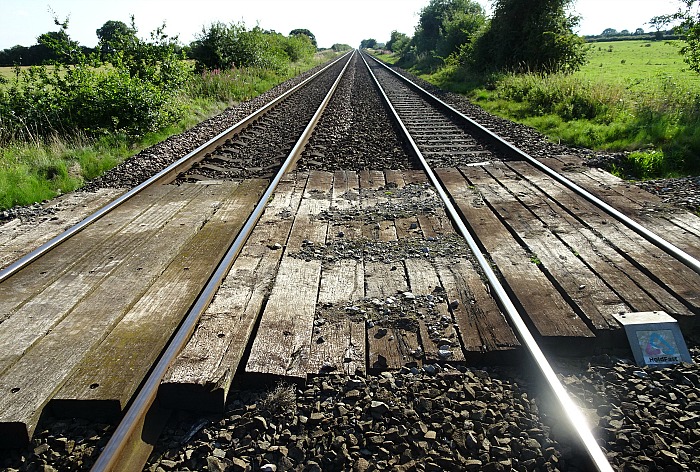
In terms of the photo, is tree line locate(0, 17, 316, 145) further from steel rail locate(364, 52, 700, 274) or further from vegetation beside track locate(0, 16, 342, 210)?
steel rail locate(364, 52, 700, 274)

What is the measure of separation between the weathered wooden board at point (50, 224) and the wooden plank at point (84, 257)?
290 millimetres

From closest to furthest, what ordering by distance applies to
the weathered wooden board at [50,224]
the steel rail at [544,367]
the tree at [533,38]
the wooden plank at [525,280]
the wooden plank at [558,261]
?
the steel rail at [544,367]
the wooden plank at [525,280]
the wooden plank at [558,261]
the weathered wooden board at [50,224]
the tree at [533,38]

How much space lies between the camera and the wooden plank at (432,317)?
2.68 meters

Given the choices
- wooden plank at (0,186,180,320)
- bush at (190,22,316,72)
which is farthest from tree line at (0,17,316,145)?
bush at (190,22,316,72)

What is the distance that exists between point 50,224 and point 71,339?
2482 millimetres

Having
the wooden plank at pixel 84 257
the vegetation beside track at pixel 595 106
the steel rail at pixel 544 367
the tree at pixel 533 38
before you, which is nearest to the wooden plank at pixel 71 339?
the wooden plank at pixel 84 257

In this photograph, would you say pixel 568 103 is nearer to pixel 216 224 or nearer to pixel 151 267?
pixel 216 224

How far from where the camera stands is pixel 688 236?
13.3 ft

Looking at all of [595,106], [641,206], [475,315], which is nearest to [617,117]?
[595,106]

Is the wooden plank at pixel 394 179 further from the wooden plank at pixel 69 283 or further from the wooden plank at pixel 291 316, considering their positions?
the wooden plank at pixel 69 283

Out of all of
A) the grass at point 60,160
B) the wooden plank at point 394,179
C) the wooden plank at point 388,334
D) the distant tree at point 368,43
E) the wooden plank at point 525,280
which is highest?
the distant tree at point 368,43

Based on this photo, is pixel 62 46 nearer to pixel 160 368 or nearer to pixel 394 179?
pixel 394 179

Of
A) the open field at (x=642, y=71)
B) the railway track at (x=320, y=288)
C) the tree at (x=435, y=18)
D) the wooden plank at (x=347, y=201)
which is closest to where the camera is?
the railway track at (x=320, y=288)

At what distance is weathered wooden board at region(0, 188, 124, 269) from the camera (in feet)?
13.8
